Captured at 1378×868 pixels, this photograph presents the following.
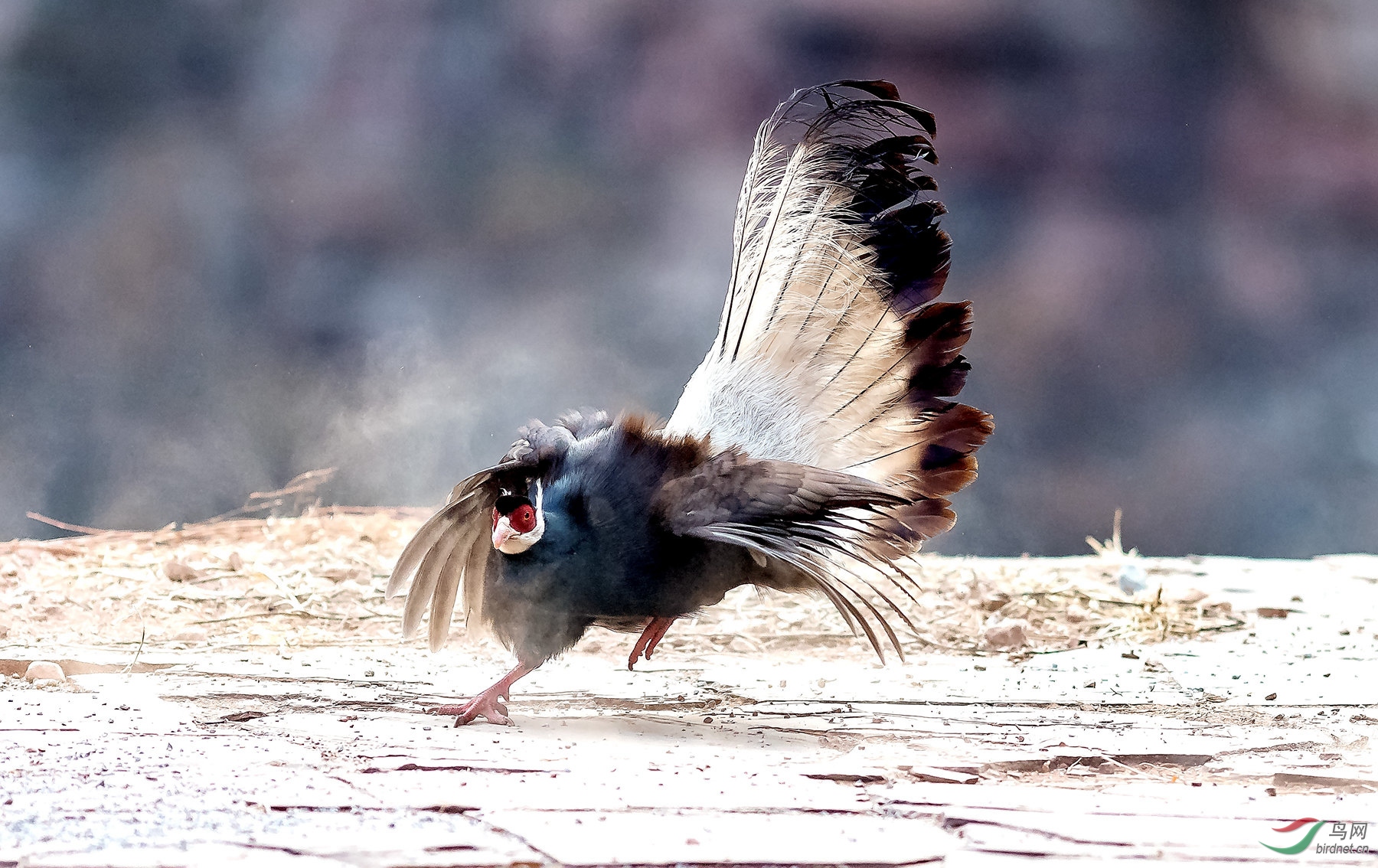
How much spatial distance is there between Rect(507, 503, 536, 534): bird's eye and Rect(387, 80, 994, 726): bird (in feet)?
0.37

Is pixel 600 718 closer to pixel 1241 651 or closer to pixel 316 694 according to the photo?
pixel 316 694

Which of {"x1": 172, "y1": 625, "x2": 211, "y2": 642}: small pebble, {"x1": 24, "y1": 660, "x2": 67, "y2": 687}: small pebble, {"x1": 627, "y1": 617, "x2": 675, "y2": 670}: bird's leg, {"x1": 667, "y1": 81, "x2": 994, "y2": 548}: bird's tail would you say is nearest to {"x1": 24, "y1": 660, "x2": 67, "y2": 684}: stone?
{"x1": 24, "y1": 660, "x2": 67, "y2": 687}: small pebble

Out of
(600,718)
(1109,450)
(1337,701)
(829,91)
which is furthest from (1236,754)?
(1109,450)

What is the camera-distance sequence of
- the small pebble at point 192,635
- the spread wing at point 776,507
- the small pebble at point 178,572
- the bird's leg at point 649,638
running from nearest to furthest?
the spread wing at point 776,507
the bird's leg at point 649,638
the small pebble at point 192,635
the small pebble at point 178,572

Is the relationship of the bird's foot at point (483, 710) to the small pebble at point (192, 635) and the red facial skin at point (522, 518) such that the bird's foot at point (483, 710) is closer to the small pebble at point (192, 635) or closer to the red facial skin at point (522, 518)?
the red facial skin at point (522, 518)

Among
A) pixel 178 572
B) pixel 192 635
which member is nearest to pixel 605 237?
pixel 178 572

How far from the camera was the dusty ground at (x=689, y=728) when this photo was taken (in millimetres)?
1136

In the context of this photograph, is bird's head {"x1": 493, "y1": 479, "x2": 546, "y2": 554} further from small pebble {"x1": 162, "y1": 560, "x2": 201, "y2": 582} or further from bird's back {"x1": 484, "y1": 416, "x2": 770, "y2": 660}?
small pebble {"x1": 162, "y1": 560, "x2": 201, "y2": 582}

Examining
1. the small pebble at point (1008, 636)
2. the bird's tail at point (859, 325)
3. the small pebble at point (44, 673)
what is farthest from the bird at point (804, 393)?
the small pebble at point (44, 673)

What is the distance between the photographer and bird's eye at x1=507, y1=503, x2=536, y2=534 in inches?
65.4

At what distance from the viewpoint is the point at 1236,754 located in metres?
1.52

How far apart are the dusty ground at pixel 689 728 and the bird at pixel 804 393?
198 millimetres

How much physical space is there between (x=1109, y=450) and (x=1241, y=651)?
4.67 ft

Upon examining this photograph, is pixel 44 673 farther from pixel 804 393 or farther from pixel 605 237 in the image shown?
pixel 605 237
